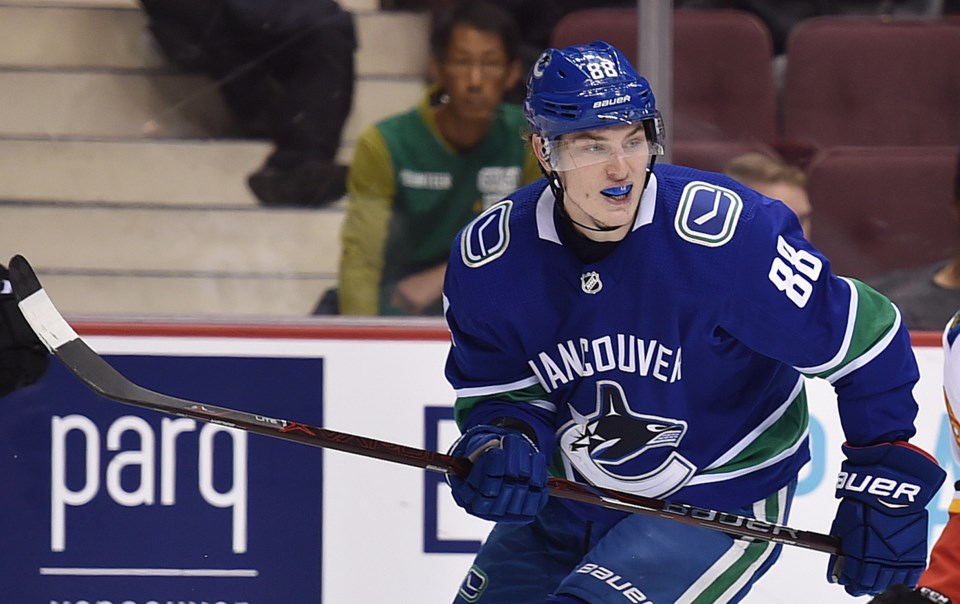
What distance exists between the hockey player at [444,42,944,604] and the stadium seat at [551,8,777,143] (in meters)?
0.98

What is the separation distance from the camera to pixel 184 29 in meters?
3.10

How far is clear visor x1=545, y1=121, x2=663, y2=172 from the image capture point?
206 centimetres

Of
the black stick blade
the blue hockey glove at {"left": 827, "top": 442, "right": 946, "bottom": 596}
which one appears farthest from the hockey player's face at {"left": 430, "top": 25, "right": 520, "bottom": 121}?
the blue hockey glove at {"left": 827, "top": 442, "right": 946, "bottom": 596}

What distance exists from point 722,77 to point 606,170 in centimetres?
126

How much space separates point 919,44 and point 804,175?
375 mm

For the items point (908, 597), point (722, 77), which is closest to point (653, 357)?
point (908, 597)

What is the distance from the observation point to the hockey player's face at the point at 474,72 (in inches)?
122

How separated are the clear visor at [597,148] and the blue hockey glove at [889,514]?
1.87ft

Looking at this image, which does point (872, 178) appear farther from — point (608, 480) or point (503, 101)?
point (608, 480)

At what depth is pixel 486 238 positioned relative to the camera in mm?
2201

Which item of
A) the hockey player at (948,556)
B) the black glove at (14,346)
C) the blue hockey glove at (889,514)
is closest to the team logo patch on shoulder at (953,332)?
the hockey player at (948,556)

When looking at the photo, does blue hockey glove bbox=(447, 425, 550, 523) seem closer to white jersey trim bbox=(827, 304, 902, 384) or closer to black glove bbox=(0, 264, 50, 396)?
white jersey trim bbox=(827, 304, 902, 384)

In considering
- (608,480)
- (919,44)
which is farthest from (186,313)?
(919,44)

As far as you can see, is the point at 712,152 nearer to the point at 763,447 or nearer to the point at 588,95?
the point at 763,447
